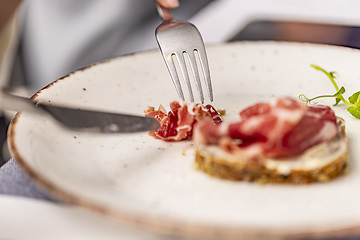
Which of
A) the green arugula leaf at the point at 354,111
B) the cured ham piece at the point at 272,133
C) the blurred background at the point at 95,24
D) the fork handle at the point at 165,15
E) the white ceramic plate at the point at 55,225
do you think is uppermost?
the cured ham piece at the point at 272,133

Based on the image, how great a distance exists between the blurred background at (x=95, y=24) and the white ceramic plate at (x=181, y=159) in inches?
33.4

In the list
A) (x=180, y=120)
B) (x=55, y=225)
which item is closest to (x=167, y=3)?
(x=180, y=120)

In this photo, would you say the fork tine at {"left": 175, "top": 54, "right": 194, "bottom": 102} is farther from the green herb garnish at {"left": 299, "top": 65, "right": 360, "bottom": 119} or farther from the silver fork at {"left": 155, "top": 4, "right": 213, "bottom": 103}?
the green herb garnish at {"left": 299, "top": 65, "right": 360, "bottom": 119}

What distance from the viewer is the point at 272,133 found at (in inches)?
46.8

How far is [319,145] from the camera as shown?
1251 mm

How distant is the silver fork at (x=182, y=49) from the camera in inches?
65.8

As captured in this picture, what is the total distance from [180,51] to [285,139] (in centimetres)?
65

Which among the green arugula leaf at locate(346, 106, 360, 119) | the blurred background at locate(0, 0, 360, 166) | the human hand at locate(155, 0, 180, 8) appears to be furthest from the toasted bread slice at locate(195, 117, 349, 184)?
the blurred background at locate(0, 0, 360, 166)

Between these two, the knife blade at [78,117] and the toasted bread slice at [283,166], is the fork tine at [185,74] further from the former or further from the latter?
the toasted bread slice at [283,166]

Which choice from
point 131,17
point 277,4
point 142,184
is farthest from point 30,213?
point 277,4

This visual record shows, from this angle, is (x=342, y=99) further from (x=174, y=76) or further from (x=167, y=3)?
(x=167, y=3)

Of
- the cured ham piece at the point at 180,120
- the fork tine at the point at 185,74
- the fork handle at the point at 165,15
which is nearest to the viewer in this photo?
the cured ham piece at the point at 180,120

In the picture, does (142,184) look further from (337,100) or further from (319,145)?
(337,100)

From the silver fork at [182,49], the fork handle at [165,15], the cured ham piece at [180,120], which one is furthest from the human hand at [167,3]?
the cured ham piece at [180,120]
